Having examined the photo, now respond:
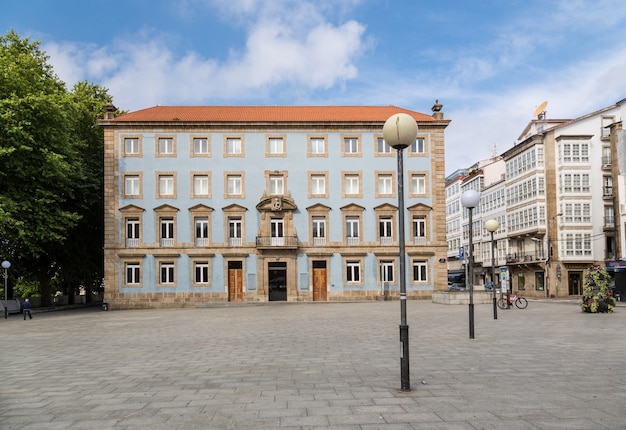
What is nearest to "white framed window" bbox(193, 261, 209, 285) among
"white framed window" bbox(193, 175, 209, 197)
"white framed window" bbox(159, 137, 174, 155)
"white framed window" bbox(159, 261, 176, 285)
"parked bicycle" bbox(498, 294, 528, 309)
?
Result: "white framed window" bbox(159, 261, 176, 285)

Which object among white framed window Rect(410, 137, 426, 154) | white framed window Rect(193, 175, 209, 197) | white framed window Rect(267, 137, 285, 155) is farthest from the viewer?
white framed window Rect(410, 137, 426, 154)

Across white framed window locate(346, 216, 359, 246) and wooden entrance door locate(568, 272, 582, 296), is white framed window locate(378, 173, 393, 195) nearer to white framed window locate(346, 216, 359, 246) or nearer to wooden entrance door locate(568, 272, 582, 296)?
white framed window locate(346, 216, 359, 246)

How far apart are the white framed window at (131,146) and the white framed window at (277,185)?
10.7 m

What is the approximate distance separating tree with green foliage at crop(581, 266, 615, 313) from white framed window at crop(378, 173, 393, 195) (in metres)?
20.9

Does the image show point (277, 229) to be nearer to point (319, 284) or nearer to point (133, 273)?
point (319, 284)

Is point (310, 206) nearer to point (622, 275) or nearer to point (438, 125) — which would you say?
point (438, 125)

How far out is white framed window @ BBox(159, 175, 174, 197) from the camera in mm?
44375

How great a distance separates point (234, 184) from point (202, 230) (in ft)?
14.3

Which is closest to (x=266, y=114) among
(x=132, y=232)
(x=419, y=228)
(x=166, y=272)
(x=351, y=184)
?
(x=351, y=184)

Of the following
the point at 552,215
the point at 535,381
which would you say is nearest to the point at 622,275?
the point at 552,215

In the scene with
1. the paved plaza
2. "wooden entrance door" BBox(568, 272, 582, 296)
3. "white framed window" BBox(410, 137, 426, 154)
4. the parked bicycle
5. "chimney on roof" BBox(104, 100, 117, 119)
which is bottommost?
"wooden entrance door" BBox(568, 272, 582, 296)

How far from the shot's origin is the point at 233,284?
44.3 metres

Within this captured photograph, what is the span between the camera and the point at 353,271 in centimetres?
4494

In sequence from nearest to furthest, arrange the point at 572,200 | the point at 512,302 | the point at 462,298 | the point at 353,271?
the point at 512,302
the point at 462,298
the point at 353,271
the point at 572,200
